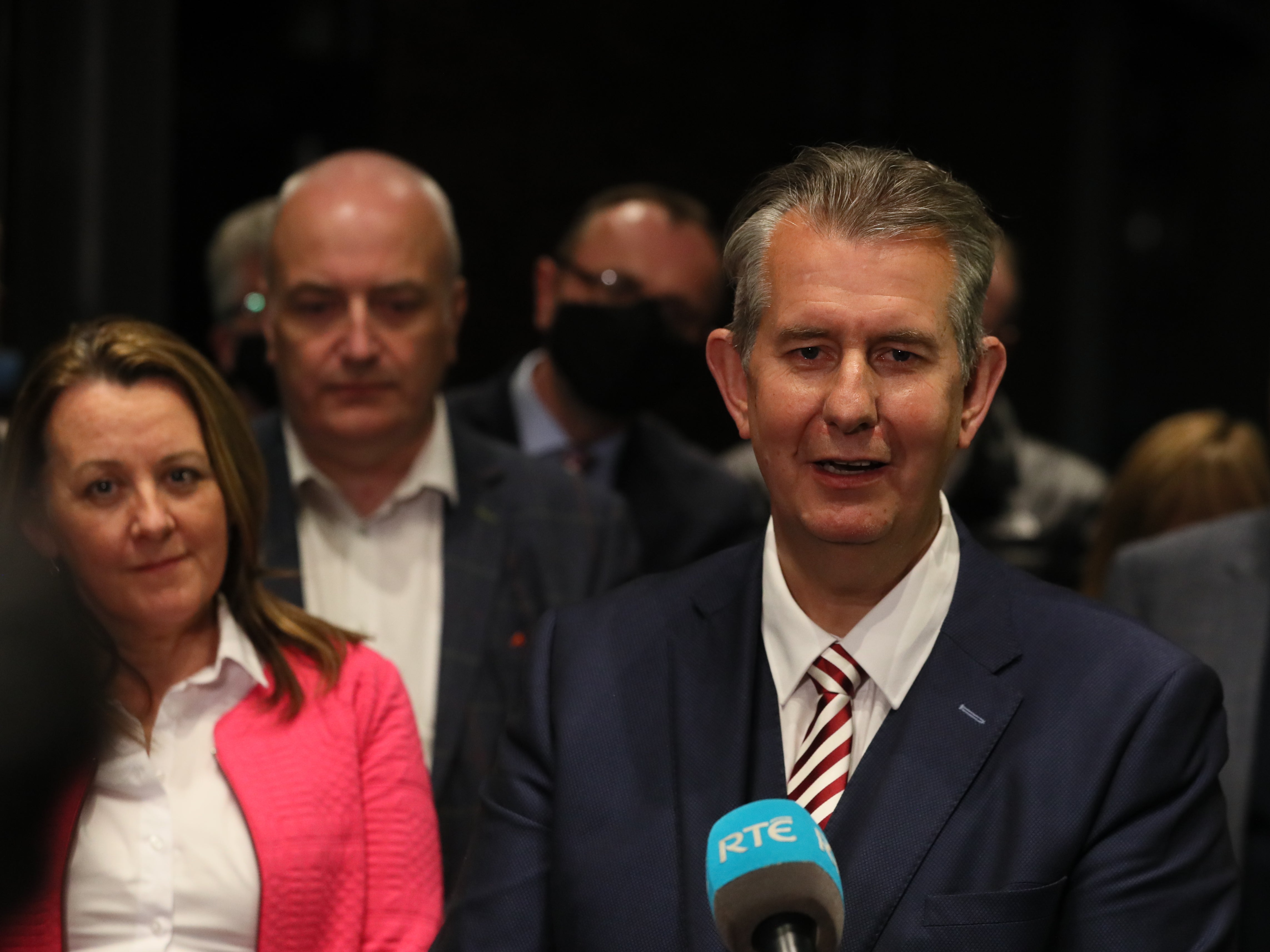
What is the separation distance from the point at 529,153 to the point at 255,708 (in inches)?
113

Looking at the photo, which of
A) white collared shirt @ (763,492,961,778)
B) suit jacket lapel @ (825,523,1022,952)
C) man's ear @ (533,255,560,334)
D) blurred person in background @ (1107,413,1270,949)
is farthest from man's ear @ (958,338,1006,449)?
man's ear @ (533,255,560,334)

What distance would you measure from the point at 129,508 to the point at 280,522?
0.61 metres

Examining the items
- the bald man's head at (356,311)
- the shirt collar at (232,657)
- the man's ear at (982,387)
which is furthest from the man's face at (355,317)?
the man's ear at (982,387)

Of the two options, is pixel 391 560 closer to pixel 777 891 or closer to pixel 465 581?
pixel 465 581

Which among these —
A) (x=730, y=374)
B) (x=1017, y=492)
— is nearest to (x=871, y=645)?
(x=730, y=374)

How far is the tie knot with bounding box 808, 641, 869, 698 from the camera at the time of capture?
76.7 inches

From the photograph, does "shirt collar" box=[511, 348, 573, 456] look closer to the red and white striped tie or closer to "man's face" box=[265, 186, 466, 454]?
"man's face" box=[265, 186, 466, 454]

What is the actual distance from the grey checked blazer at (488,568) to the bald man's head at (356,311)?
5.3 inches

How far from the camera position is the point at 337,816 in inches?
85.6

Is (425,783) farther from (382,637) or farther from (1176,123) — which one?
(1176,123)

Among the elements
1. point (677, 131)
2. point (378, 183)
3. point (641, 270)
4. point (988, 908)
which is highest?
point (677, 131)

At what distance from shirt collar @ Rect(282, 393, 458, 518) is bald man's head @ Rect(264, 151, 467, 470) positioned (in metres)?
0.02

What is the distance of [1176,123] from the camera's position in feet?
23.0

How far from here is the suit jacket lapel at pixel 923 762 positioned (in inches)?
69.9
